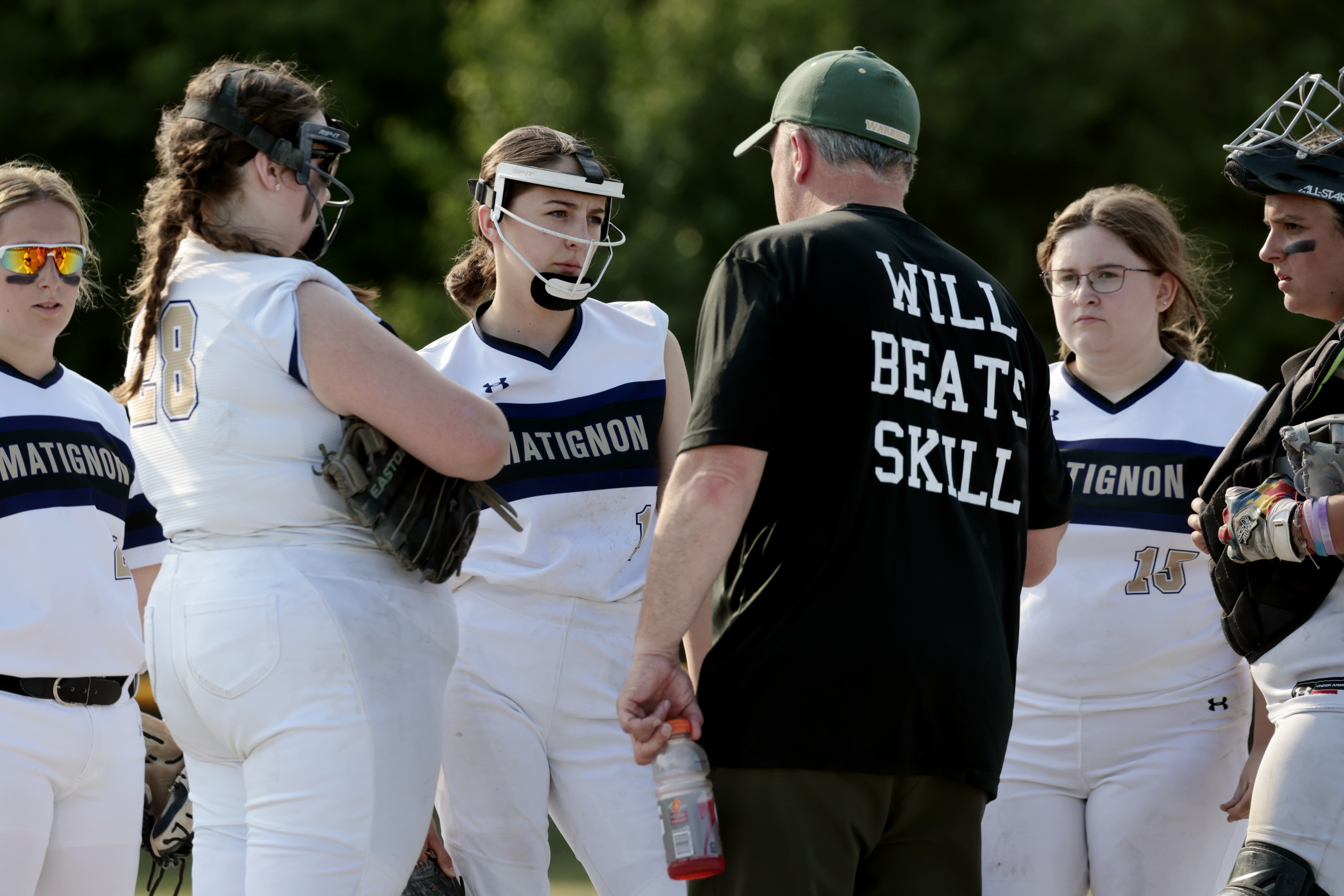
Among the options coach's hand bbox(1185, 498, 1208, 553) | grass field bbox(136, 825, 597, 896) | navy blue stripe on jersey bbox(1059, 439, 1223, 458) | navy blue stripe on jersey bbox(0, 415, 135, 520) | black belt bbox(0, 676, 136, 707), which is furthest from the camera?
grass field bbox(136, 825, 597, 896)

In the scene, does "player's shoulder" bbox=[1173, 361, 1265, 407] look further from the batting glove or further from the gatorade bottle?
the gatorade bottle

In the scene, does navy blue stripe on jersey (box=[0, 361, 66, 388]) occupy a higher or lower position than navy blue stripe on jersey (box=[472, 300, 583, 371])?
lower

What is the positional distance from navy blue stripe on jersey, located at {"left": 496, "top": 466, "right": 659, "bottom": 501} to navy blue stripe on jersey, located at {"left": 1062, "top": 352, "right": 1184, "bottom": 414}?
4.54 feet

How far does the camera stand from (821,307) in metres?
2.68

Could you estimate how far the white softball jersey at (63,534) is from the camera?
3.64 meters

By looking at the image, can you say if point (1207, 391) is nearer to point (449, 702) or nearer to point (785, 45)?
point (449, 702)

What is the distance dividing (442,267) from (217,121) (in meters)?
12.1

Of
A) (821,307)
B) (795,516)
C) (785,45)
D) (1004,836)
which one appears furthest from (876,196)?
(785,45)

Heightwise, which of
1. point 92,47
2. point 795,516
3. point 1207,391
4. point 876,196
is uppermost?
point 92,47

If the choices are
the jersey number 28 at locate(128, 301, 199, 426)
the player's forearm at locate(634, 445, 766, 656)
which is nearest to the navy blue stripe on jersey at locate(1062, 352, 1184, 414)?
the player's forearm at locate(634, 445, 766, 656)

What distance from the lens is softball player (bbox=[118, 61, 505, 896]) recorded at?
8.91ft

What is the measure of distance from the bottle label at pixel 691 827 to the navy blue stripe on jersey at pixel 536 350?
1.58 metres

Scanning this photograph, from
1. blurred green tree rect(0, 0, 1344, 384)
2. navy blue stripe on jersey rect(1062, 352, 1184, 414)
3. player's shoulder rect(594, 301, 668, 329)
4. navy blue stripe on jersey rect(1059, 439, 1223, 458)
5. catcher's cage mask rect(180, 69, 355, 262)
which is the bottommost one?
navy blue stripe on jersey rect(1059, 439, 1223, 458)

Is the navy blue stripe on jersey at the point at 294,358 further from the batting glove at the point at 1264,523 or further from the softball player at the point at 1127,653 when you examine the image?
the softball player at the point at 1127,653
